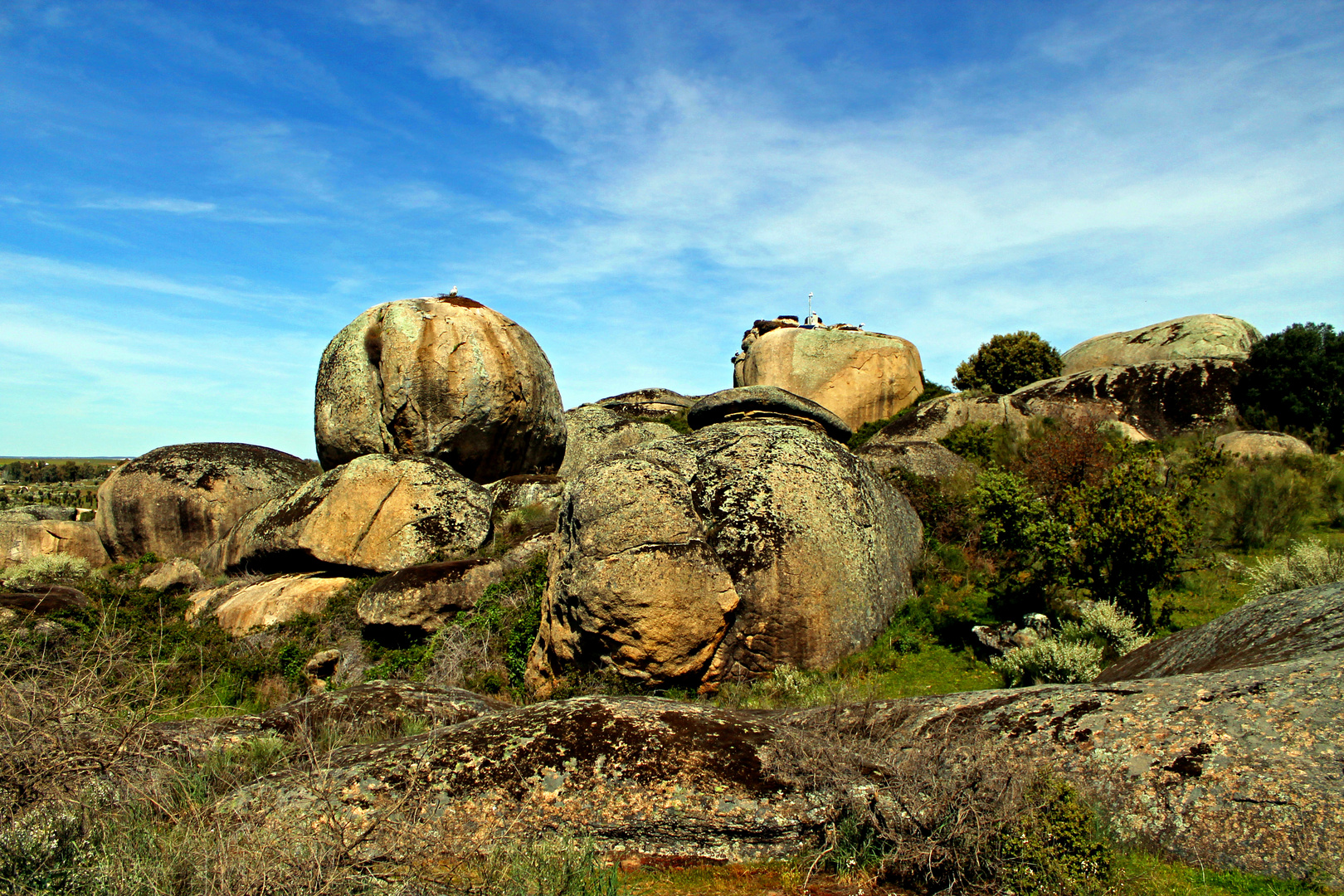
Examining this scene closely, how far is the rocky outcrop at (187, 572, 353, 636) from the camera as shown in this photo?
1296cm

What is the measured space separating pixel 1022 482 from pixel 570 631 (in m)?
6.29

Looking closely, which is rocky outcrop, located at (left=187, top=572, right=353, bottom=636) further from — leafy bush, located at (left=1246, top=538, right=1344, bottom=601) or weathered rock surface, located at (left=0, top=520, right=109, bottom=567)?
leafy bush, located at (left=1246, top=538, right=1344, bottom=601)

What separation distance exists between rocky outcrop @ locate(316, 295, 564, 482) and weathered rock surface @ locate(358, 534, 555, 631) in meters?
4.31

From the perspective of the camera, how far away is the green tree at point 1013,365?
32.3 metres

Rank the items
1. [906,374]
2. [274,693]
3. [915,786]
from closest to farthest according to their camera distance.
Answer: [915,786]
[274,693]
[906,374]

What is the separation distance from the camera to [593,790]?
4840 millimetres

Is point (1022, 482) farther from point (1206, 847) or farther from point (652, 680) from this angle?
point (1206, 847)

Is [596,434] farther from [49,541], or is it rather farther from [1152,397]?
[1152,397]

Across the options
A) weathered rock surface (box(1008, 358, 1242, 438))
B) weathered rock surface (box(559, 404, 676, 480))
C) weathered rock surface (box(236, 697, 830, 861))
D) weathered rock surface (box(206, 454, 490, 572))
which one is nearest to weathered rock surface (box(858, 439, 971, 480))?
weathered rock surface (box(559, 404, 676, 480))

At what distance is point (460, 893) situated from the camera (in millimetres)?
3514

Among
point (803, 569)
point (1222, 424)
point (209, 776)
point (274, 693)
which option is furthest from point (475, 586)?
point (1222, 424)

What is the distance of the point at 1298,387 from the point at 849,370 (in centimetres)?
1261

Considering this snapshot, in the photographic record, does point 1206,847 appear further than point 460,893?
Yes

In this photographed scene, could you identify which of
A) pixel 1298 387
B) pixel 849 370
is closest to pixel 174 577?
pixel 849 370
